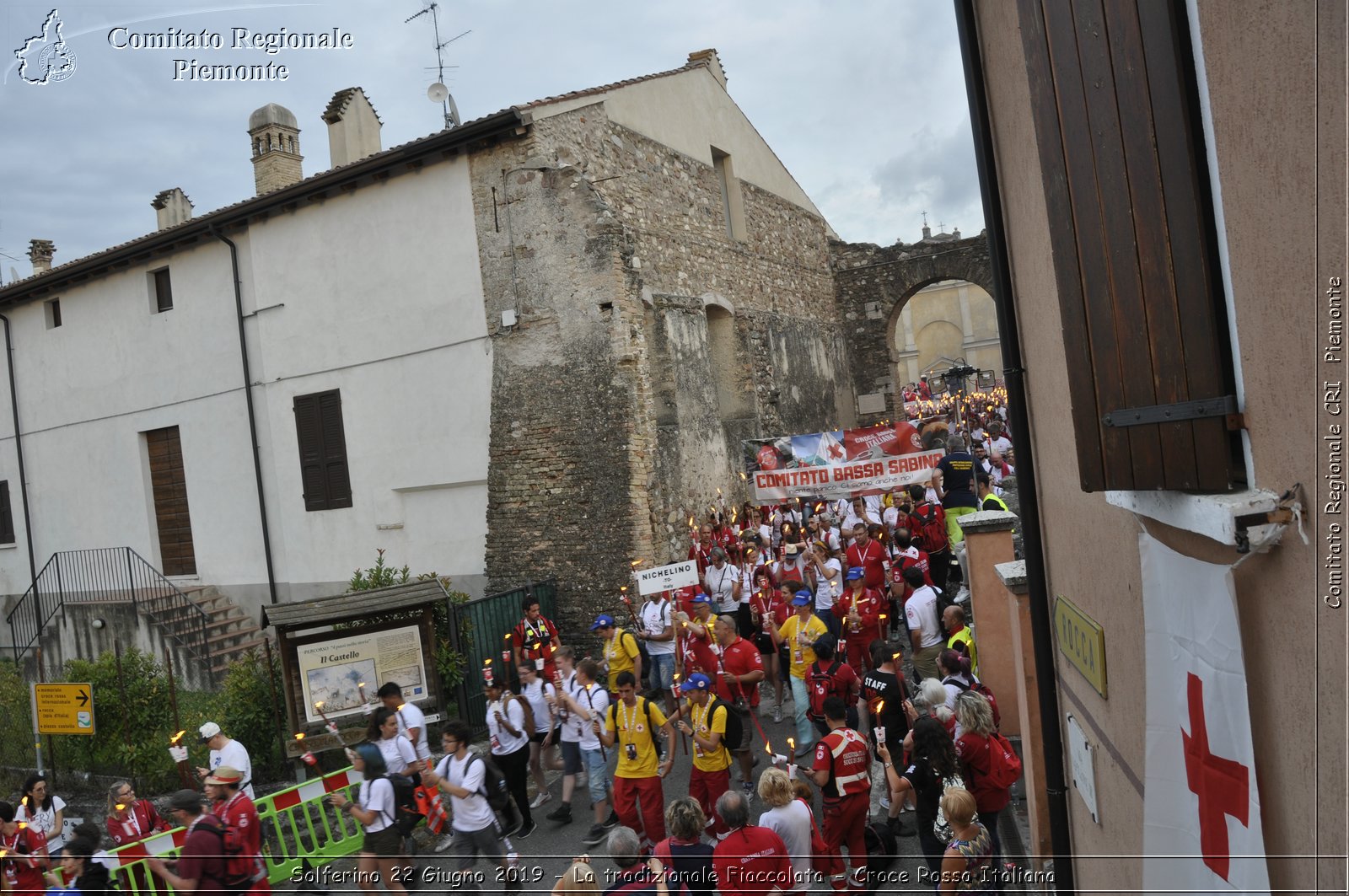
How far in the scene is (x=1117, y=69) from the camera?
281 cm

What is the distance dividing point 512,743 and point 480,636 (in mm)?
4345

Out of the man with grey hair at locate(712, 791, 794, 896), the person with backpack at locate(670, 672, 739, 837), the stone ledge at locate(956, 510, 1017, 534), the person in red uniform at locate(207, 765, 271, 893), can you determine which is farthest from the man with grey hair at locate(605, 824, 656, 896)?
the stone ledge at locate(956, 510, 1017, 534)

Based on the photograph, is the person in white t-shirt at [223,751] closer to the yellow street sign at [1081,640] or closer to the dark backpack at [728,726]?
the dark backpack at [728,726]

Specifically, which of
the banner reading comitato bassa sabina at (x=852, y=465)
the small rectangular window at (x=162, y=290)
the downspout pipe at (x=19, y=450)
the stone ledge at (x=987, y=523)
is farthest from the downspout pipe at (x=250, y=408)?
the stone ledge at (x=987, y=523)

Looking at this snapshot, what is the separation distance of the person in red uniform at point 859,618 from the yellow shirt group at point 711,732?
2.47 m

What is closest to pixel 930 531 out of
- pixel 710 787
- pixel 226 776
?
pixel 710 787

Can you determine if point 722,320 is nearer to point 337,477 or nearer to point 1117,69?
point 337,477

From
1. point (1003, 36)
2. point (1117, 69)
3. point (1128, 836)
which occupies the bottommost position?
point (1128, 836)

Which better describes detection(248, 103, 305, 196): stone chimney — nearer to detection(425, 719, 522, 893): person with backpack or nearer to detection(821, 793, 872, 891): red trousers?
detection(425, 719, 522, 893): person with backpack

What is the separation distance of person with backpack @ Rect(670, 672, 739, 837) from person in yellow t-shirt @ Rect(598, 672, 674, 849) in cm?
26

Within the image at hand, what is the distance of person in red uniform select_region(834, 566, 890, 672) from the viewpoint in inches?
380

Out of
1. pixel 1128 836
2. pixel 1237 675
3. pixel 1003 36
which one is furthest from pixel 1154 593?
pixel 1003 36

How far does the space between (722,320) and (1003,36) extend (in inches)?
566

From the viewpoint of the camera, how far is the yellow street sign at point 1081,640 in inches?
165
